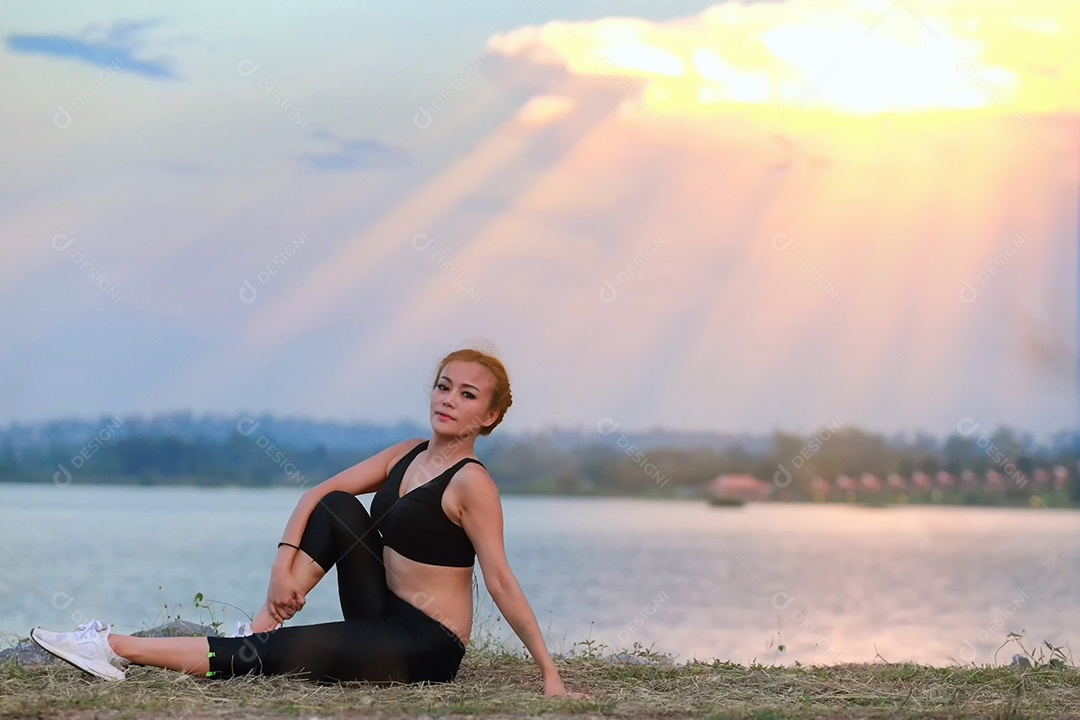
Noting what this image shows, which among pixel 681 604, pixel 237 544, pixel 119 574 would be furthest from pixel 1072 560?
pixel 119 574

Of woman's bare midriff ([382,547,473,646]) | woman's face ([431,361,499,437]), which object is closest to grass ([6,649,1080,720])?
woman's bare midriff ([382,547,473,646])

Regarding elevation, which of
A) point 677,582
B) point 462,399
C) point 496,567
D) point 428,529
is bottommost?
point 677,582

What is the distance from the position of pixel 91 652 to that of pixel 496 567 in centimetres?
171

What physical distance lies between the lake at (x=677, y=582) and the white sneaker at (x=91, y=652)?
183 centimetres

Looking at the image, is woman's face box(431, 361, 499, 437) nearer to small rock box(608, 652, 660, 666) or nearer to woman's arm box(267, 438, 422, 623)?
woman's arm box(267, 438, 422, 623)

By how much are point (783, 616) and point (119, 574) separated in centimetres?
1135

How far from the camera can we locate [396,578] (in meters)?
5.07

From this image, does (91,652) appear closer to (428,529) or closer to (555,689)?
(428,529)

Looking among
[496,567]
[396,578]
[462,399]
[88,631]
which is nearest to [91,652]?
[88,631]

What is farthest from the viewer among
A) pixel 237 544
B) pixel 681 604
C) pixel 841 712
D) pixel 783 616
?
pixel 237 544

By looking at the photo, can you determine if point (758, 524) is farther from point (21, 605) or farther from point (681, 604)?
point (21, 605)

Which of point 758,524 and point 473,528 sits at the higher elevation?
point 473,528

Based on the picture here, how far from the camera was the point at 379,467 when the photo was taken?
5.39 metres

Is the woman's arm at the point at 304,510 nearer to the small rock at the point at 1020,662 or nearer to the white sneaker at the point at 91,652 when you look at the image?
the white sneaker at the point at 91,652
